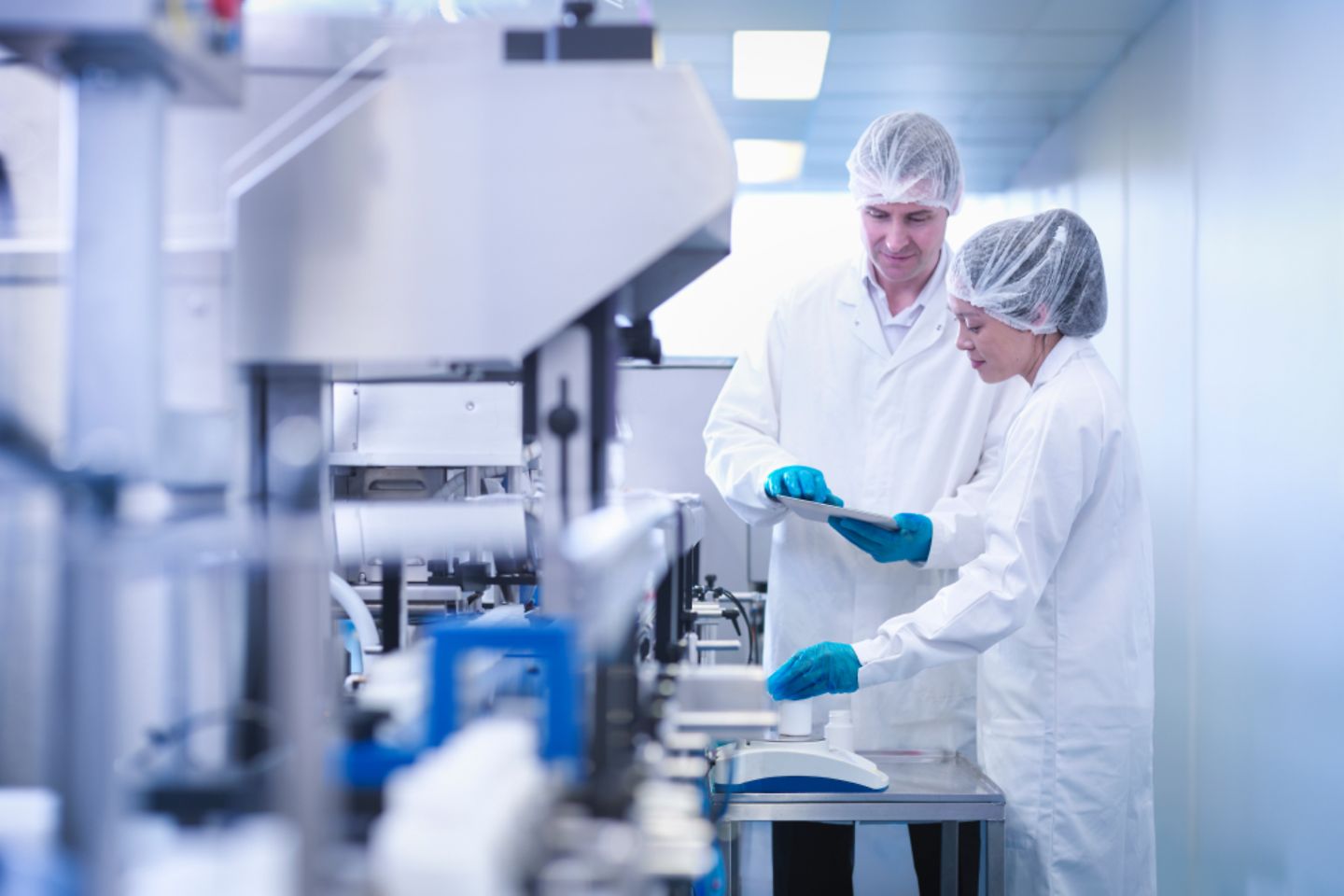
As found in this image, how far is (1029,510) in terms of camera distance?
1522mm

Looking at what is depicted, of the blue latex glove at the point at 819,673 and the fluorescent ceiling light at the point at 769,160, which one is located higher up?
the fluorescent ceiling light at the point at 769,160

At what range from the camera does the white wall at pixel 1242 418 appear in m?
2.18

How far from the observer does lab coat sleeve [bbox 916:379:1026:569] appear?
1819mm

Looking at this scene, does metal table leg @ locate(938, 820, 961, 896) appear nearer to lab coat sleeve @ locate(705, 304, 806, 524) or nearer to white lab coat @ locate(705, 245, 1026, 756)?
white lab coat @ locate(705, 245, 1026, 756)

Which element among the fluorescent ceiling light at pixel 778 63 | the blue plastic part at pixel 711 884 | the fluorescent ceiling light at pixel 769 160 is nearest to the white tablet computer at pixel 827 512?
the blue plastic part at pixel 711 884

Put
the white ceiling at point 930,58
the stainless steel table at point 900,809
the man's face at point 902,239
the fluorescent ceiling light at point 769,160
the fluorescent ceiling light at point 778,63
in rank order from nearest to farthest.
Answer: the stainless steel table at point 900,809
the man's face at point 902,239
the white ceiling at point 930,58
the fluorescent ceiling light at point 778,63
the fluorescent ceiling light at point 769,160

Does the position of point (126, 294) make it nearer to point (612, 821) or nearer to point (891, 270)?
point (612, 821)

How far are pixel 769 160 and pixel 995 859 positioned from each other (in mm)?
4029

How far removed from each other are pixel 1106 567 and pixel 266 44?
1231 millimetres

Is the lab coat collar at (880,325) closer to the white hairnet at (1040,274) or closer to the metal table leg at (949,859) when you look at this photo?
the white hairnet at (1040,274)

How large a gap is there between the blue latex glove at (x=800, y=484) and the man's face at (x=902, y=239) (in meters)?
0.41

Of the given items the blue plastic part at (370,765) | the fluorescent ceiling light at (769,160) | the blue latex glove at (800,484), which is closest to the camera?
the blue plastic part at (370,765)

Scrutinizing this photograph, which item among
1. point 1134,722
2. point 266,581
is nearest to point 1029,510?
point 1134,722

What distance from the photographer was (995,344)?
172 centimetres
